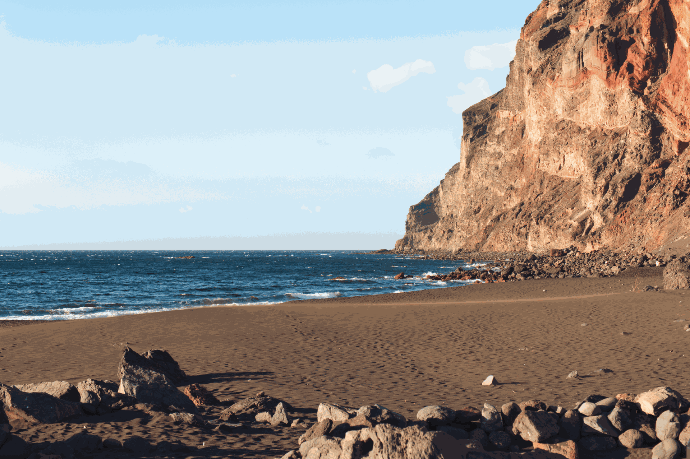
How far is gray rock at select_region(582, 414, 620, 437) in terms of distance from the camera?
6434mm

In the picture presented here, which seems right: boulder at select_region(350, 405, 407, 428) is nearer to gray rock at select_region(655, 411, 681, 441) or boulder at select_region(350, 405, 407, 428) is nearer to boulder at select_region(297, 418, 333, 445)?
boulder at select_region(297, 418, 333, 445)

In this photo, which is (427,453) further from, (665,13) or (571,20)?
(571,20)

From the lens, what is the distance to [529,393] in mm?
9188

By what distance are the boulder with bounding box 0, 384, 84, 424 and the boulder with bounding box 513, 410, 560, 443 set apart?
652 centimetres

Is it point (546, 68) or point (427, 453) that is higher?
point (546, 68)

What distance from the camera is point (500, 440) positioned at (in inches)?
245

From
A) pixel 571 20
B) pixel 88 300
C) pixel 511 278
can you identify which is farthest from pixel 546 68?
pixel 88 300

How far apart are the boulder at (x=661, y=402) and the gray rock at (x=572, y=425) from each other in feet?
3.31

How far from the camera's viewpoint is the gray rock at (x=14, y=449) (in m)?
5.90

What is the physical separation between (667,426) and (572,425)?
1.13 m

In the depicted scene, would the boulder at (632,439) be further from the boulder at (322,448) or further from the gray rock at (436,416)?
the boulder at (322,448)

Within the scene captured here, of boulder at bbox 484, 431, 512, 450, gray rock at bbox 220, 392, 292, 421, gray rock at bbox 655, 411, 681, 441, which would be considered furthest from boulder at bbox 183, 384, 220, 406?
gray rock at bbox 655, 411, 681, 441

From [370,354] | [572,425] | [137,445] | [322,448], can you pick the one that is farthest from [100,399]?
[370,354]

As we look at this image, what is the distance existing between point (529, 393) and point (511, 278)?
3644cm
